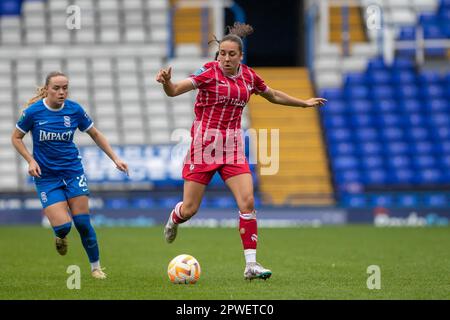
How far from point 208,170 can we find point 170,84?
1.14 meters

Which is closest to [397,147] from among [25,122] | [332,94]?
[332,94]

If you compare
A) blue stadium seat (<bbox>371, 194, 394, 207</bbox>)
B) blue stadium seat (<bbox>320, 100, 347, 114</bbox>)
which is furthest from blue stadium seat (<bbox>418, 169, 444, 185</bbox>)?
blue stadium seat (<bbox>320, 100, 347, 114</bbox>)

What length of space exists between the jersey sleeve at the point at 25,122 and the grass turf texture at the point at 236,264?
1536 millimetres

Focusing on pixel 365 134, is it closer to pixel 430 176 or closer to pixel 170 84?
pixel 430 176

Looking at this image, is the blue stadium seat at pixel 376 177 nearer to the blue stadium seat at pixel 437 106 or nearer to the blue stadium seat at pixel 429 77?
the blue stadium seat at pixel 437 106

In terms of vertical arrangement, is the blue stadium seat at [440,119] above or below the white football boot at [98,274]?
above

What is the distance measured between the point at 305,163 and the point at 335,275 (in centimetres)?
1516

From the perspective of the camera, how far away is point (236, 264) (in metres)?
11.7

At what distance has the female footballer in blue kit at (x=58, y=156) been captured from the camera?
9.57 metres

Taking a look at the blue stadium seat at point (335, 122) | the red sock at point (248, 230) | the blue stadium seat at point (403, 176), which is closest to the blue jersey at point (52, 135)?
the red sock at point (248, 230)

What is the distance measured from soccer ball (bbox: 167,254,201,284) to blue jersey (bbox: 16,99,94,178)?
1468 millimetres

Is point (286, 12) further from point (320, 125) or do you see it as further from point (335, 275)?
point (335, 275)

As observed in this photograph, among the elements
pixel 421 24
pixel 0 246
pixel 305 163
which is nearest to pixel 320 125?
pixel 305 163

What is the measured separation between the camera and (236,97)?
949cm
